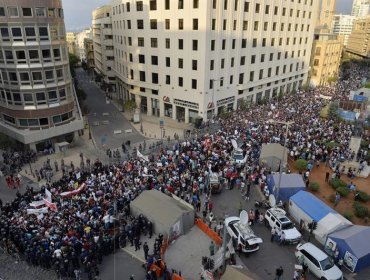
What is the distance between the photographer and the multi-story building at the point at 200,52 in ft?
141

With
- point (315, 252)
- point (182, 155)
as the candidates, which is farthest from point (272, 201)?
point (182, 155)

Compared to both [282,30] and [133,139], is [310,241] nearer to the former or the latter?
[133,139]

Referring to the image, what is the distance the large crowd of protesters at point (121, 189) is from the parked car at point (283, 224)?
4506mm

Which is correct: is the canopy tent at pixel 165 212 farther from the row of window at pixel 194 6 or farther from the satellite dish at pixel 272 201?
the row of window at pixel 194 6

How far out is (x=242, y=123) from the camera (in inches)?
1629

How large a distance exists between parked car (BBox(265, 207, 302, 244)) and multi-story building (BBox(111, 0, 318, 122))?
24884mm

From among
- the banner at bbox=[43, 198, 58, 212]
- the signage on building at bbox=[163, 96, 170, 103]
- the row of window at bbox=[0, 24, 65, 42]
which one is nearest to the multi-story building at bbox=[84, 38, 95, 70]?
the signage on building at bbox=[163, 96, 170, 103]

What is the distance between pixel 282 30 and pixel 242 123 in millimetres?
28063

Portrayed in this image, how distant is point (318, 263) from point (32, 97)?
32.1m

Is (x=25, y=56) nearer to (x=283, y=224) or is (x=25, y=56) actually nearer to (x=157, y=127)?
(x=157, y=127)

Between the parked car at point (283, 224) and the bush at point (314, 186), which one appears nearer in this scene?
the parked car at point (283, 224)

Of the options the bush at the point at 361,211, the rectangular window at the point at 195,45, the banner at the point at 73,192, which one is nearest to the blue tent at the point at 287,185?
the bush at the point at 361,211

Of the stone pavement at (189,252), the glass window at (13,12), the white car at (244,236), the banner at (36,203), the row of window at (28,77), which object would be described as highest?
the glass window at (13,12)

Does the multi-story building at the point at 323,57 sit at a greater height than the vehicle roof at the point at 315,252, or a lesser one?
greater
